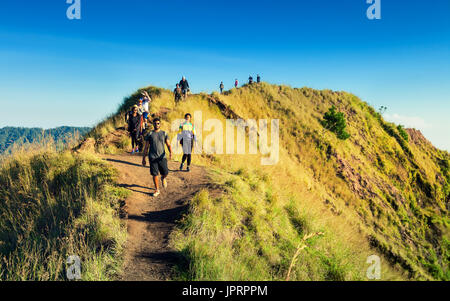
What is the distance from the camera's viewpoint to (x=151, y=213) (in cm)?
548

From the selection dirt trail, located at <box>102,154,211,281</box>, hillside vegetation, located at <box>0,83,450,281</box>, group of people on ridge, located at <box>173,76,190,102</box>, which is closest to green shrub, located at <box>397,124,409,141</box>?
hillside vegetation, located at <box>0,83,450,281</box>

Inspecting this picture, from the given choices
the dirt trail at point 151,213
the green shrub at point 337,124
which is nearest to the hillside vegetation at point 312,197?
the dirt trail at point 151,213

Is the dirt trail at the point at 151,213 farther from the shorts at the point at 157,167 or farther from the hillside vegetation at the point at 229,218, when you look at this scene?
the shorts at the point at 157,167

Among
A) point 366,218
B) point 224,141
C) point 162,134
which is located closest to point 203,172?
point 162,134

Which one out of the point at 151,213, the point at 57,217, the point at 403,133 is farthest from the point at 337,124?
the point at 57,217

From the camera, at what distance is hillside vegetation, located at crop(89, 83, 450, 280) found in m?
4.50

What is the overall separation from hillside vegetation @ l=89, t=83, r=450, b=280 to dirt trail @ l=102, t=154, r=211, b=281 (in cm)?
34

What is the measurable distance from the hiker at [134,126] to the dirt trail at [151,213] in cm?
132

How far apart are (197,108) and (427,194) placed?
97.0ft

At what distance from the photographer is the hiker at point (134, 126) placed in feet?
31.9

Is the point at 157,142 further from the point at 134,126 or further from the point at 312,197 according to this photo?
the point at 312,197

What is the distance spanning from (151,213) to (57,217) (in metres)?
2.54

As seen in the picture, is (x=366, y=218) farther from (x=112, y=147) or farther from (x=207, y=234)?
(x=112, y=147)

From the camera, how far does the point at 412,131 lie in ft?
125
